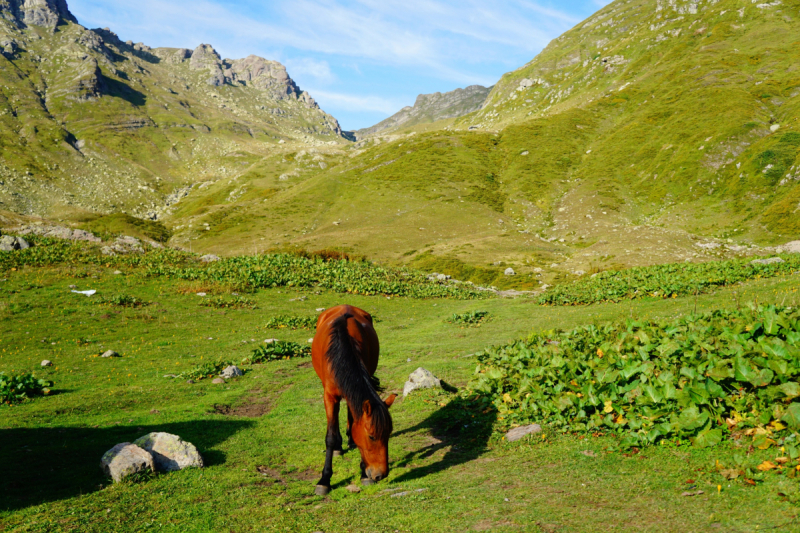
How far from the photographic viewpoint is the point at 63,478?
8891 millimetres

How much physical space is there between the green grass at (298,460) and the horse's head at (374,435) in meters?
0.47

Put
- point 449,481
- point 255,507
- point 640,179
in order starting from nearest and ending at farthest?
point 255,507
point 449,481
point 640,179

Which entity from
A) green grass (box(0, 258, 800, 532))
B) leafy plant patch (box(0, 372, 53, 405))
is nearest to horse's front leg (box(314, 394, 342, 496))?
green grass (box(0, 258, 800, 532))

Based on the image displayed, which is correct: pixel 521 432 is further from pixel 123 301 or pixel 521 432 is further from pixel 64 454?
pixel 123 301

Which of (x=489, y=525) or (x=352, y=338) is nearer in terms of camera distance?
(x=489, y=525)

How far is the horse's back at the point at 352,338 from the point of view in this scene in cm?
1002

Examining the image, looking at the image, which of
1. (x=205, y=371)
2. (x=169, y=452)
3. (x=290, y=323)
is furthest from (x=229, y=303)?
(x=169, y=452)

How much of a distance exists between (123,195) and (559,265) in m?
190

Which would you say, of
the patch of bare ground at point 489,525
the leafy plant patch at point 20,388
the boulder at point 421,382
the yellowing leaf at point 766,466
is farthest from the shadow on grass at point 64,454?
the yellowing leaf at point 766,466

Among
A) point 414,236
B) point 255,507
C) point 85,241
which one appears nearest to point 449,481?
point 255,507

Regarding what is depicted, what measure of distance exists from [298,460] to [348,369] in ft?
11.1

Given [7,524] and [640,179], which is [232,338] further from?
[640,179]

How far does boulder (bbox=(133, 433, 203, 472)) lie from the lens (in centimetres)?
959

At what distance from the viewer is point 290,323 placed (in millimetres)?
28562
